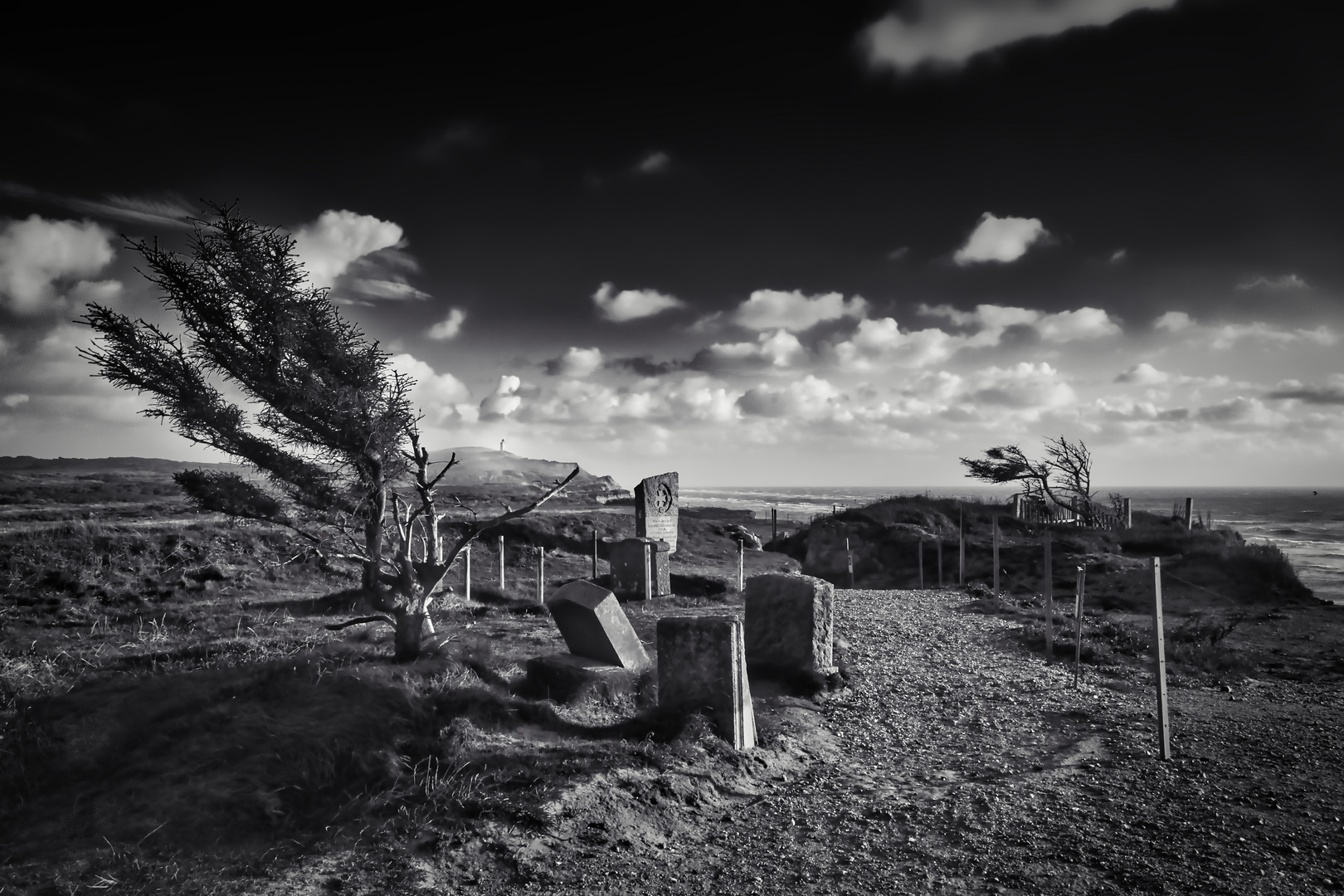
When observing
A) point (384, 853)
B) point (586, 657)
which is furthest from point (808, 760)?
point (384, 853)

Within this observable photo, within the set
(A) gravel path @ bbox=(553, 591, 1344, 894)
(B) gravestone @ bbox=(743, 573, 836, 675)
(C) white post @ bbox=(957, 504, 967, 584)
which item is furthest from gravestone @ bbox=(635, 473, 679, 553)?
(A) gravel path @ bbox=(553, 591, 1344, 894)

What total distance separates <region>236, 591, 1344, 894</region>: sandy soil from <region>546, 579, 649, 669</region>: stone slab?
160cm

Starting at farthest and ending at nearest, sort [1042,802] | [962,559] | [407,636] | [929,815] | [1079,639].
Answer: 1. [962,559]
2. [1079,639]
3. [407,636]
4. [1042,802]
5. [929,815]

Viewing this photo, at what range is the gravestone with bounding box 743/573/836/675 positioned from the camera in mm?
9375

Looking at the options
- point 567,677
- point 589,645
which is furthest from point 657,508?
point 567,677

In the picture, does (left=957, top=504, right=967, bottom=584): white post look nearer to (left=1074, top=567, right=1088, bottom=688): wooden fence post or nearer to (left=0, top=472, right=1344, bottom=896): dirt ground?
(left=1074, top=567, right=1088, bottom=688): wooden fence post

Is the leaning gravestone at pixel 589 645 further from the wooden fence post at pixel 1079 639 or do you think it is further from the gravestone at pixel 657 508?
the gravestone at pixel 657 508

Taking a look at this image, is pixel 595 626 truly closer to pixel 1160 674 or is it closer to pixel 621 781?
pixel 621 781

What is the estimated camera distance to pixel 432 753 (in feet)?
19.7

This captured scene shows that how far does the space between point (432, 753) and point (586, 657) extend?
106 inches

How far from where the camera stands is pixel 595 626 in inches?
332

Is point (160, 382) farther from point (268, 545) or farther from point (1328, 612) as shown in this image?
point (1328, 612)

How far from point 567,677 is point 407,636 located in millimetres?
1902

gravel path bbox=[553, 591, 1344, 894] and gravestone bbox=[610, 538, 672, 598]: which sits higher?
gravestone bbox=[610, 538, 672, 598]
